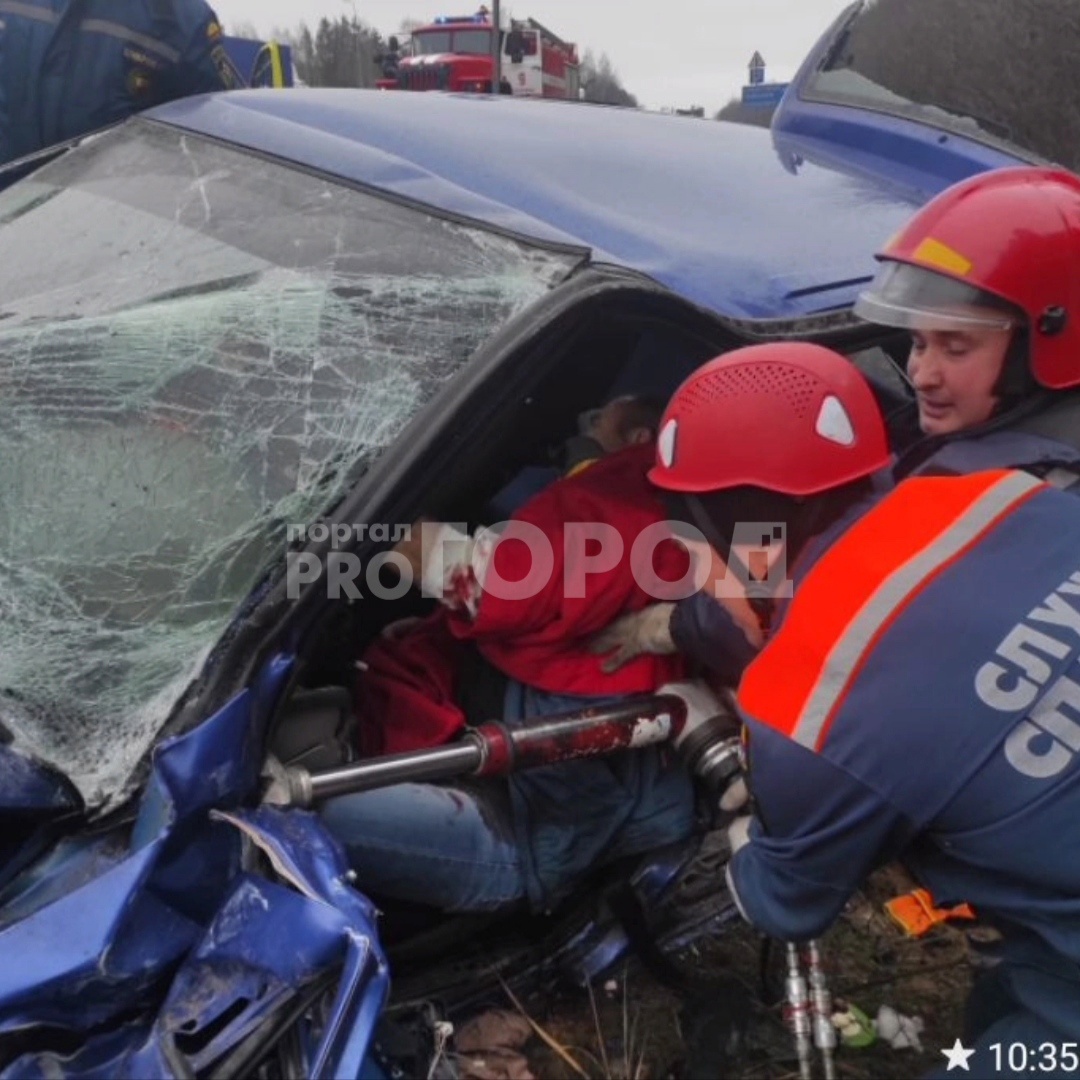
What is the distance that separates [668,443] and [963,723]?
2.17ft

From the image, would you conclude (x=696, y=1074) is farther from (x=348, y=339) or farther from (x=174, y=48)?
(x=174, y=48)

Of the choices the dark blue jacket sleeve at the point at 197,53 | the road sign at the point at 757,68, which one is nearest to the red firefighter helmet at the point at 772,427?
the dark blue jacket sleeve at the point at 197,53

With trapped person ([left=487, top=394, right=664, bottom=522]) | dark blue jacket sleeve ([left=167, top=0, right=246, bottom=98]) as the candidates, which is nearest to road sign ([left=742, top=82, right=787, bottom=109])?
dark blue jacket sleeve ([left=167, top=0, right=246, bottom=98])

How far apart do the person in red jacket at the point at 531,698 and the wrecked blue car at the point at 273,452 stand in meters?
0.10

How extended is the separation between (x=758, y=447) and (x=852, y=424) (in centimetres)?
16

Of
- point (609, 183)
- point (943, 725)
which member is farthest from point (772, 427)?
point (609, 183)

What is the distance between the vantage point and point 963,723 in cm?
148

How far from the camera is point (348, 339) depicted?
2.05m

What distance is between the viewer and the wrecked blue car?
1526 mm

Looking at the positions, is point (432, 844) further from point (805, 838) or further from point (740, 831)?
point (805, 838)

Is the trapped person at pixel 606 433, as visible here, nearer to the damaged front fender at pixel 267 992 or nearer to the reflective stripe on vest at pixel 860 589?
the reflective stripe on vest at pixel 860 589

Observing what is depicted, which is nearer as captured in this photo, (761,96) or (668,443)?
(668,443)

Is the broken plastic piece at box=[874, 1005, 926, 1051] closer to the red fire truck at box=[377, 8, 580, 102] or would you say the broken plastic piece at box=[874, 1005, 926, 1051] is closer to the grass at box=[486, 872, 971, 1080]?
the grass at box=[486, 872, 971, 1080]

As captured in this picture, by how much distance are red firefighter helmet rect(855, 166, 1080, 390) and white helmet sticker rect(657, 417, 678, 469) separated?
0.44m
